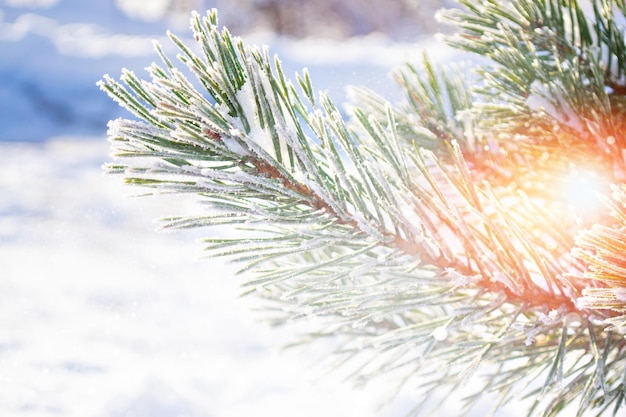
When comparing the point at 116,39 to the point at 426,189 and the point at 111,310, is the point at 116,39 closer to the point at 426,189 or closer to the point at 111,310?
the point at 111,310

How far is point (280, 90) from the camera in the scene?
37 cm

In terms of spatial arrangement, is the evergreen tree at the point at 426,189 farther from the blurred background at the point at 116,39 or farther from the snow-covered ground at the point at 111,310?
the blurred background at the point at 116,39

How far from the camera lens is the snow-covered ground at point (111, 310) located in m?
1.23

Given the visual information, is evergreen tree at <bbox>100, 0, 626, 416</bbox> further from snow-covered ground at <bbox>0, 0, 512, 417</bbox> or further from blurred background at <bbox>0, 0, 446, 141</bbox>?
blurred background at <bbox>0, 0, 446, 141</bbox>

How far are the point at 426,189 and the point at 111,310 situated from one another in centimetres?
143

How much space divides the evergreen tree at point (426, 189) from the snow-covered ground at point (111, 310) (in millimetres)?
84

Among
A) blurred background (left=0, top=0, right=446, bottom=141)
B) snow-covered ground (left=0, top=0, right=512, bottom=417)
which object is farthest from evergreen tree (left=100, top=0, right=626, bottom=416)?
blurred background (left=0, top=0, right=446, bottom=141)

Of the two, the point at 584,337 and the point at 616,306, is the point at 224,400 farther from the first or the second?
the point at 616,306

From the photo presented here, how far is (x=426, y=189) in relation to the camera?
0.45m

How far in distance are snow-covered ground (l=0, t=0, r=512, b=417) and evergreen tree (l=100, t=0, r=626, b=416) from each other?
0.08 m

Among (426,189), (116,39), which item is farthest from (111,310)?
(116,39)

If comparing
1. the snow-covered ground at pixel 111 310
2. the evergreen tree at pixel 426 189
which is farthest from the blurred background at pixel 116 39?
the evergreen tree at pixel 426 189

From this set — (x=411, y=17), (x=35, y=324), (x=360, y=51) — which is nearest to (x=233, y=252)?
(x=35, y=324)

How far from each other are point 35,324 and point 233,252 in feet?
4.74
